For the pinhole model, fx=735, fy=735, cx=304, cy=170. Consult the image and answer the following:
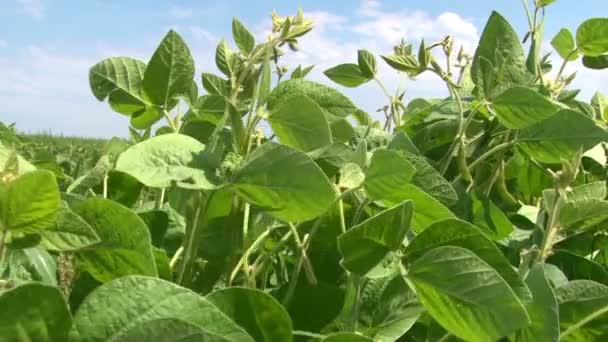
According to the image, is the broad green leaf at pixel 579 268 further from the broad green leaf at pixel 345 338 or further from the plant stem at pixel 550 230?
the broad green leaf at pixel 345 338

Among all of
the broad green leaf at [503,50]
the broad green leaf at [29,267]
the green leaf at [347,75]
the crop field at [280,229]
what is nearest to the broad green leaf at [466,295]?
the crop field at [280,229]

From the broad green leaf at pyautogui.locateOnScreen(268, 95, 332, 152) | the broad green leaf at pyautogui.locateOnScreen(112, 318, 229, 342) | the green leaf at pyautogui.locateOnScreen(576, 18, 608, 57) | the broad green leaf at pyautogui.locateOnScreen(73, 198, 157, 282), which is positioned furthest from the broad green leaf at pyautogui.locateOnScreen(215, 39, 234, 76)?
the green leaf at pyautogui.locateOnScreen(576, 18, 608, 57)

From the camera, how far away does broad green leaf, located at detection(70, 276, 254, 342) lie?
0.29 metres

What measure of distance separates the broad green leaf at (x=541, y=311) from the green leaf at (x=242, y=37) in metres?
0.26

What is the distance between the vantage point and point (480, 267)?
0.39 meters

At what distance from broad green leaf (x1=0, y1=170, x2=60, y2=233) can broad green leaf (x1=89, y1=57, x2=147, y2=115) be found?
272 mm

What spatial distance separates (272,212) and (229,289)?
0.07 meters

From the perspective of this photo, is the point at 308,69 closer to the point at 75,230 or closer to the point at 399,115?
the point at 399,115

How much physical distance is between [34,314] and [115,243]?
95 mm

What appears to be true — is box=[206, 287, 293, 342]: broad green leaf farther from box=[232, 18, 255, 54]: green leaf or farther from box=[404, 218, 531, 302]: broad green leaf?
box=[232, 18, 255, 54]: green leaf

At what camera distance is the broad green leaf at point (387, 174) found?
1.47 ft

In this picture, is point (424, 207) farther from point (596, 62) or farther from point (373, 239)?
point (596, 62)

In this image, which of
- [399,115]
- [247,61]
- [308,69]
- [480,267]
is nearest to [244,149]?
[247,61]

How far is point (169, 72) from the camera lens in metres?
0.55
